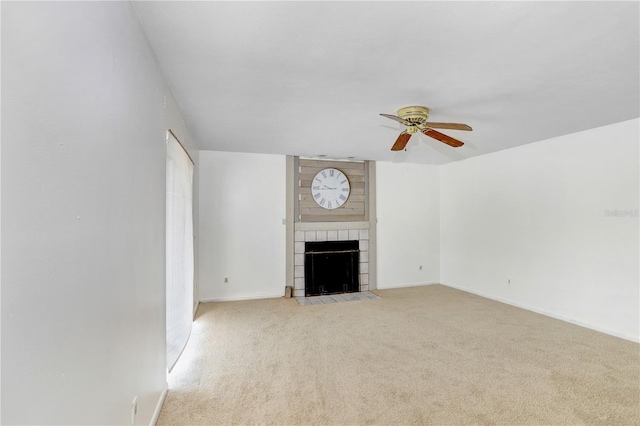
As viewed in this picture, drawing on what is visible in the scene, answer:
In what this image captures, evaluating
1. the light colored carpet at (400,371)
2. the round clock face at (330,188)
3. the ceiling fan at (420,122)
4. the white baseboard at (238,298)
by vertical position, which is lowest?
the light colored carpet at (400,371)

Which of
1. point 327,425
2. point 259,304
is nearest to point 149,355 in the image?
point 327,425

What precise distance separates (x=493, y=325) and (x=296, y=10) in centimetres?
395

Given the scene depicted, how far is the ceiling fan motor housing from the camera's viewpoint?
271cm

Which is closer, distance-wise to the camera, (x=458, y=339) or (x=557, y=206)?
(x=458, y=339)

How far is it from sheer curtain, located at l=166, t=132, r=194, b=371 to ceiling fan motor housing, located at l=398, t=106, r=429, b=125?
2.05 m

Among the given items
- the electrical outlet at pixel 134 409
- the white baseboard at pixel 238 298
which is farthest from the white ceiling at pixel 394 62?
the white baseboard at pixel 238 298

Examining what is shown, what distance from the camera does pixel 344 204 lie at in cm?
534

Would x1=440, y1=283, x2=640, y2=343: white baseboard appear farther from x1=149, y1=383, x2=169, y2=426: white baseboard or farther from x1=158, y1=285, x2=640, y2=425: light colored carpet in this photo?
x1=149, y1=383, x2=169, y2=426: white baseboard

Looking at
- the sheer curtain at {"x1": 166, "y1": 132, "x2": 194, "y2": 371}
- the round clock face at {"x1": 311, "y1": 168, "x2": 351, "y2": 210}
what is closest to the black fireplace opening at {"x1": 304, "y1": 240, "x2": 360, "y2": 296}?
the round clock face at {"x1": 311, "y1": 168, "x2": 351, "y2": 210}

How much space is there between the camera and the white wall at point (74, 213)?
2.29ft

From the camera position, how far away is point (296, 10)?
148cm

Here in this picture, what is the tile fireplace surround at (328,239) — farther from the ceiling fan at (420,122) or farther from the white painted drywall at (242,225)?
the ceiling fan at (420,122)

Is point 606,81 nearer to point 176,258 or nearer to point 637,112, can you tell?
point 637,112

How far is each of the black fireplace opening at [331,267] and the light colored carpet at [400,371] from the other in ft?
3.66
